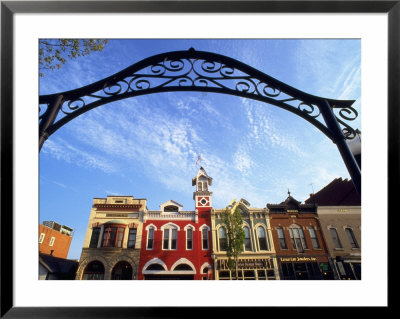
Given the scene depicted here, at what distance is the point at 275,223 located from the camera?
15906 millimetres

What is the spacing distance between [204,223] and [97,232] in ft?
22.7

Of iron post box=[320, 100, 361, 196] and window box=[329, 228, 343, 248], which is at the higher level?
window box=[329, 228, 343, 248]

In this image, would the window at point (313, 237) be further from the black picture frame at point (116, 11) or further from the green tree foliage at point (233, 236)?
the black picture frame at point (116, 11)

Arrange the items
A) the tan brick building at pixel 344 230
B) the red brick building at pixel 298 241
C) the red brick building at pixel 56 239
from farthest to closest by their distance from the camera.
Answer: the red brick building at pixel 56 239 → the red brick building at pixel 298 241 → the tan brick building at pixel 344 230

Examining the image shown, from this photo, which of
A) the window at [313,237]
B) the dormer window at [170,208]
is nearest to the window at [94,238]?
the dormer window at [170,208]

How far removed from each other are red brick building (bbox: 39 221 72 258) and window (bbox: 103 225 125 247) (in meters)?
5.41

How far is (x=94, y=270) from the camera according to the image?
1425cm

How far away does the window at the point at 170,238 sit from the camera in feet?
49.5

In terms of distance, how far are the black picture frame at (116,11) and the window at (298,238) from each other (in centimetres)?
1541

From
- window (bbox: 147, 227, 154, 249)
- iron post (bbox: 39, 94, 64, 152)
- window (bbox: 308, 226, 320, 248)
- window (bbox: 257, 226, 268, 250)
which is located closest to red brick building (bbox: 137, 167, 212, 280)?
window (bbox: 147, 227, 154, 249)

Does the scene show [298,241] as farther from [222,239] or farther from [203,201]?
[203,201]

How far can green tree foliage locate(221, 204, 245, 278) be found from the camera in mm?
13688

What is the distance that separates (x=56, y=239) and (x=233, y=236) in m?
14.3

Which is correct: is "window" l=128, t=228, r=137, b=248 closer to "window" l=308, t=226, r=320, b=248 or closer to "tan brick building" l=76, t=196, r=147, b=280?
"tan brick building" l=76, t=196, r=147, b=280
